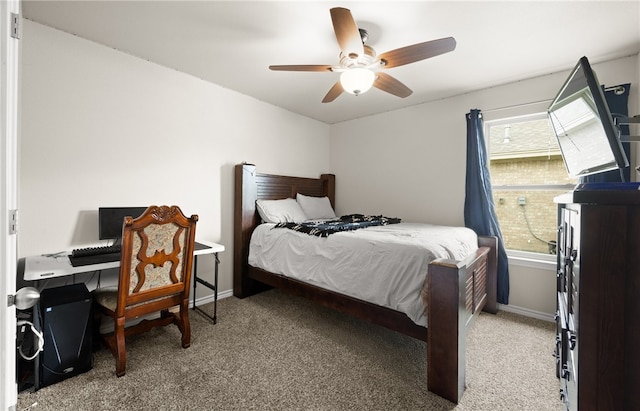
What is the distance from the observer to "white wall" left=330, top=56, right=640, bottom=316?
107 inches

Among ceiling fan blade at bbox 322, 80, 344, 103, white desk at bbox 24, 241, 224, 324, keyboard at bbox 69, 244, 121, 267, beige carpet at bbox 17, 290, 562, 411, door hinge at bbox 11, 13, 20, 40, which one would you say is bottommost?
beige carpet at bbox 17, 290, 562, 411

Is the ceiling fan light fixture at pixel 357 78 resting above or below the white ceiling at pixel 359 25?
below

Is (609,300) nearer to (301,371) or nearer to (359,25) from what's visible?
(301,371)

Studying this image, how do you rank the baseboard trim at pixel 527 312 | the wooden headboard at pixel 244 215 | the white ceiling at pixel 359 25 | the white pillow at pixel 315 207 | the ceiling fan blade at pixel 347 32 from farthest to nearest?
the white pillow at pixel 315 207 → the wooden headboard at pixel 244 215 → the baseboard trim at pixel 527 312 → the white ceiling at pixel 359 25 → the ceiling fan blade at pixel 347 32

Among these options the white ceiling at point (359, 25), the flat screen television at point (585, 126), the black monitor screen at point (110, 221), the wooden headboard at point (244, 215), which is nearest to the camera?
the flat screen television at point (585, 126)

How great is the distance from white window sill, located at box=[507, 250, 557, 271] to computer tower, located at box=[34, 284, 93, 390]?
3.75 m

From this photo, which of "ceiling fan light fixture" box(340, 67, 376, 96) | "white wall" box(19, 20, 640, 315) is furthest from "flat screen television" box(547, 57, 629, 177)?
"white wall" box(19, 20, 640, 315)

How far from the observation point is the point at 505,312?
287 centimetres

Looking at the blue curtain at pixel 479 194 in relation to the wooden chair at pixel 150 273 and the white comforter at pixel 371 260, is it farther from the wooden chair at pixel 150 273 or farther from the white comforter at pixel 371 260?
the wooden chair at pixel 150 273

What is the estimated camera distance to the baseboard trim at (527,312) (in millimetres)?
2672

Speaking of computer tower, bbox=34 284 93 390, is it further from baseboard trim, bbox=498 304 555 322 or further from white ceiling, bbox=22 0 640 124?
baseboard trim, bbox=498 304 555 322

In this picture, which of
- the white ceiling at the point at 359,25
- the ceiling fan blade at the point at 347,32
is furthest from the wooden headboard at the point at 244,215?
the ceiling fan blade at the point at 347,32

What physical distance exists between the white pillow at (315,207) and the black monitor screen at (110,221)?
6.58 ft

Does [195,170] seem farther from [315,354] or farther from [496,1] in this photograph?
[496,1]
